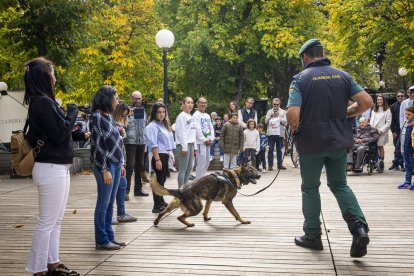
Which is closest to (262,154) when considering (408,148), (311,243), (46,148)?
(408,148)

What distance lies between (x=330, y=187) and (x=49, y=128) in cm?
297

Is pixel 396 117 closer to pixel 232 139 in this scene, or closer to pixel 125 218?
pixel 232 139

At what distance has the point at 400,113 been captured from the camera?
12.3m

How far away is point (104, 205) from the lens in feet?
17.7

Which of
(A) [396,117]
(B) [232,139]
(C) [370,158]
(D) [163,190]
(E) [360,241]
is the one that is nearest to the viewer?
(E) [360,241]

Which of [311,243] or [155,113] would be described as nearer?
[311,243]

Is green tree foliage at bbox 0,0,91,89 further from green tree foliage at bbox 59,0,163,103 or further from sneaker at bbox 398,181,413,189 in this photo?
green tree foliage at bbox 59,0,163,103

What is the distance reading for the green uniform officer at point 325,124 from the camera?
493cm

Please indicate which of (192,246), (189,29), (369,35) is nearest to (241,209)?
(192,246)

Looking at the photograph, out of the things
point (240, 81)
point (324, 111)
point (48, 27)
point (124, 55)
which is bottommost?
point (324, 111)

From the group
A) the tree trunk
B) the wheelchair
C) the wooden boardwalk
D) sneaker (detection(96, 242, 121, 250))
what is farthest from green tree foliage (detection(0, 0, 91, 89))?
the tree trunk

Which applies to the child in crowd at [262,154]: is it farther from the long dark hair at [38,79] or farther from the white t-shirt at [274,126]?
the long dark hair at [38,79]

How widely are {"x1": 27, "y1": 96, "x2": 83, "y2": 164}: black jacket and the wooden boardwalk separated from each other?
135 cm

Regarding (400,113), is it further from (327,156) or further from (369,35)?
(327,156)
